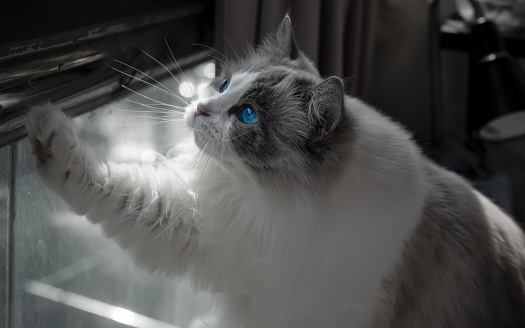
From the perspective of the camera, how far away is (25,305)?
1.22 m

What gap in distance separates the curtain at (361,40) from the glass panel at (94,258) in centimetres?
24

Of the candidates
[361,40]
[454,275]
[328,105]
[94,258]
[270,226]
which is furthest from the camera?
[361,40]

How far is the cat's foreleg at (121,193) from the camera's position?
102cm

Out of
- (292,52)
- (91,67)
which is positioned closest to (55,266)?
(91,67)

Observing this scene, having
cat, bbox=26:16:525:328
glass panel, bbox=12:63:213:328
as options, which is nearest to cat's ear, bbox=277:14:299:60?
cat, bbox=26:16:525:328

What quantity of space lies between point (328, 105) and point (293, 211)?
225 mm

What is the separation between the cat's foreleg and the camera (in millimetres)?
1024

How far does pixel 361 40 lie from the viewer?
216 centimetres

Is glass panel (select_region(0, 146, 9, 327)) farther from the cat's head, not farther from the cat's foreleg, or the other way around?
the cat's head

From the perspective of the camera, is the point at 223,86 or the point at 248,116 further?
the point at 223,86

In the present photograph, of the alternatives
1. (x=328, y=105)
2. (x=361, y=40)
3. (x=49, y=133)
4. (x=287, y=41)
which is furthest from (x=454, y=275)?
(x=361, y=40)

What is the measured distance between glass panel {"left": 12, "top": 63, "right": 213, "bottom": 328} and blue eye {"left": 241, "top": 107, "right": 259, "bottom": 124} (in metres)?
0.19

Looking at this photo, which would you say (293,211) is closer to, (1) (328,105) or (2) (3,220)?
(1) (328,105)

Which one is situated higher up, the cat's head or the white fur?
the cat's head
